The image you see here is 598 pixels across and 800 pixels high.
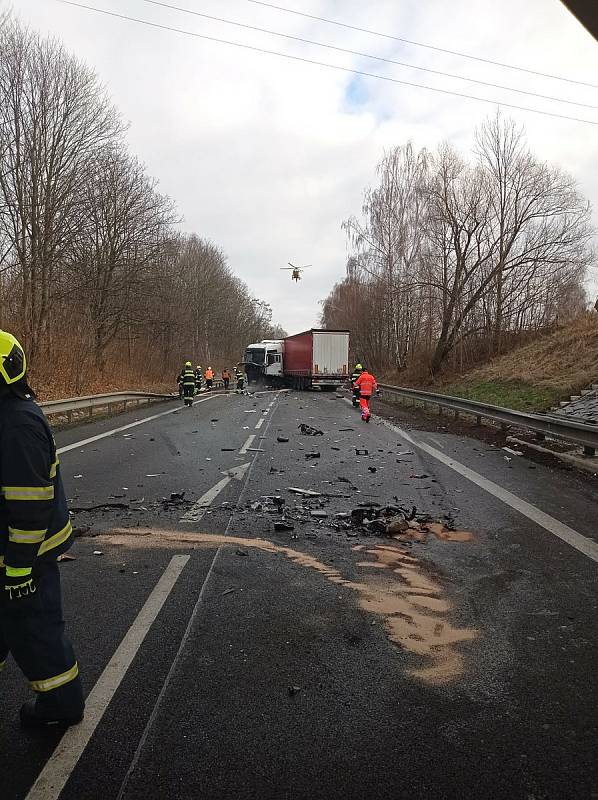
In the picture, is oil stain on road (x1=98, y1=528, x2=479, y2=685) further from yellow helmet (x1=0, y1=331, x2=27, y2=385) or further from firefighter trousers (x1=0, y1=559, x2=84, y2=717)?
yellow helmet (x1=0, y1=331, x2=27, y2=385)

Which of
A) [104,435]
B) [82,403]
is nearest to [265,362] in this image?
[82,403]

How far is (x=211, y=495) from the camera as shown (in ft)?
24.1

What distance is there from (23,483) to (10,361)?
0.54 metres

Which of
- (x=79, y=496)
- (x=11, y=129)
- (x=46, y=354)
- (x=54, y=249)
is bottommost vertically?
(x=79, y=496)

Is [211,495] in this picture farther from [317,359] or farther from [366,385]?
[317,359]

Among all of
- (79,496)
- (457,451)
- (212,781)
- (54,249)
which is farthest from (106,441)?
(54,249)

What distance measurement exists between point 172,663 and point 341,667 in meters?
0.92

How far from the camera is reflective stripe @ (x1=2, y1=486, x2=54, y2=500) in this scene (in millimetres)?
2477

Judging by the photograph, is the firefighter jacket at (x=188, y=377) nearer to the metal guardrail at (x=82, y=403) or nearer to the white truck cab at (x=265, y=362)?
the metal guardrail at (x=82, y=403)

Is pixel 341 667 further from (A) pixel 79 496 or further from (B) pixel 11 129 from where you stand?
(B) pixel 11 129

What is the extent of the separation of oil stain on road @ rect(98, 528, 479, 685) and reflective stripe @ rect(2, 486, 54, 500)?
2.10 m

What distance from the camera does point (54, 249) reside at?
23.0 metres

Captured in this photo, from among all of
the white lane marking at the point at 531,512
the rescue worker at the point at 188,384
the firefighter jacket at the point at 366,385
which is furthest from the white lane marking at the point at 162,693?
the rescue worker at the point at 188,384

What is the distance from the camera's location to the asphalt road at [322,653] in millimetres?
2342
